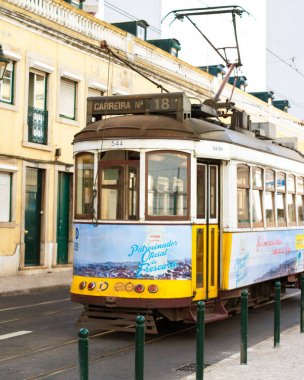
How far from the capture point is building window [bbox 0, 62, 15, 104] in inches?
874

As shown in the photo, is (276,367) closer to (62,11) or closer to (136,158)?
(136,158)

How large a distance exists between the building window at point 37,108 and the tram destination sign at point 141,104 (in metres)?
11.6

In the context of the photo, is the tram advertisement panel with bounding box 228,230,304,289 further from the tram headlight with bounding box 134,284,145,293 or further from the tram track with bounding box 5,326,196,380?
the tram headlight with bounding box 134,284,145,293

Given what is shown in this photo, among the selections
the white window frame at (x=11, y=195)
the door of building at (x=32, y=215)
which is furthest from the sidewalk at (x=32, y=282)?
the white window frame at (x=11, y=195)

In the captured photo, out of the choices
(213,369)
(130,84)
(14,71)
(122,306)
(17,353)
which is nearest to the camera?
(213,369)

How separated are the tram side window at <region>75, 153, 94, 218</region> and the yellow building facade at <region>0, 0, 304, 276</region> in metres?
10.7

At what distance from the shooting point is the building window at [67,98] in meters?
Result: 24.9

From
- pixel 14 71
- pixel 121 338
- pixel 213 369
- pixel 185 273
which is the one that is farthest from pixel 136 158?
pixel 14 71

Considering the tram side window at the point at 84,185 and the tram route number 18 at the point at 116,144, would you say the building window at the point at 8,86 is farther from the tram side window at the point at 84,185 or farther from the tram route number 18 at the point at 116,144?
the tram route number 18 at the point at 116,144

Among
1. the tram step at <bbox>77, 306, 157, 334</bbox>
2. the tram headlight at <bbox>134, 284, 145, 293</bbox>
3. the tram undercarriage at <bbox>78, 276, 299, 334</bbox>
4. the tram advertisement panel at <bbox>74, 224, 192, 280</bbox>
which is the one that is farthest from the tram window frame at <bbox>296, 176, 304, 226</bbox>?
the tram headlight at <bbox>134, 284, 145, 293</bbox>

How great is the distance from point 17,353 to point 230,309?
400 centimetres

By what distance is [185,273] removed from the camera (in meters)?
10.6

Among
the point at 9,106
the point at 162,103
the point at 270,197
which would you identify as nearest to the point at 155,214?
the point at 162,103

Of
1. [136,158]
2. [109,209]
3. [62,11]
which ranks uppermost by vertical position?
[62,11]
